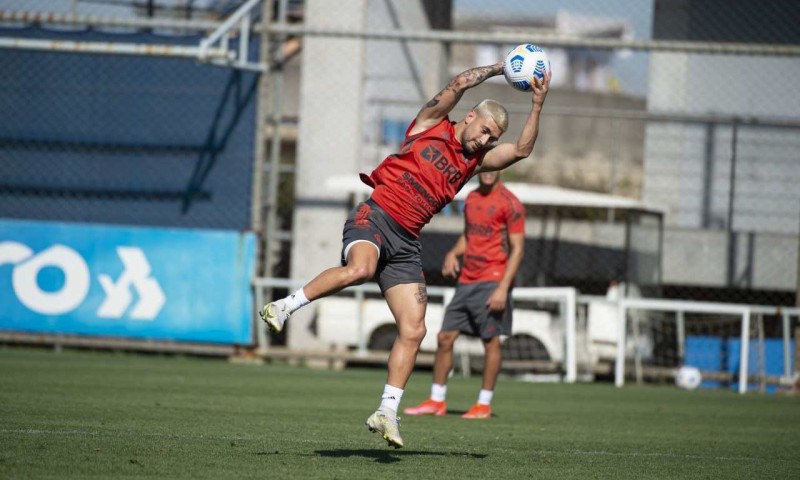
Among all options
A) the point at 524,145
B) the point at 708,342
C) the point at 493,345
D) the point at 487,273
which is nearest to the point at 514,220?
the point at 487,273

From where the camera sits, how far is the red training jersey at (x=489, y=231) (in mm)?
9914

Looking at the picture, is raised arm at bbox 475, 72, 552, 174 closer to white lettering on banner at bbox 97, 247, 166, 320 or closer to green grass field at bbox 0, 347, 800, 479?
green grass field at bbox 0, 347, 800, 479

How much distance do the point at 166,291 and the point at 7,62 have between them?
4166mm

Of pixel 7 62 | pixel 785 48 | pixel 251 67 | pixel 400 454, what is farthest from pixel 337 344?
pixel 400 454

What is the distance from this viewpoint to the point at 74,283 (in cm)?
1501

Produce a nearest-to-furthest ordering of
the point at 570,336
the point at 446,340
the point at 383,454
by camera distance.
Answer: the point at 383,454, the point at 446,340, the point at 570,336

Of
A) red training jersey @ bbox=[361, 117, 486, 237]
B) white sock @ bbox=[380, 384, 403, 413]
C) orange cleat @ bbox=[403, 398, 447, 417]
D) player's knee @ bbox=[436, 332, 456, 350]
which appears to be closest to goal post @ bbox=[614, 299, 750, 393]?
player's knee @ bbox=[436, 332, 456, 350]

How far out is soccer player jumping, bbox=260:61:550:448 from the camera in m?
6.48

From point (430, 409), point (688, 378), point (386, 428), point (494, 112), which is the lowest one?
point (688, 378)

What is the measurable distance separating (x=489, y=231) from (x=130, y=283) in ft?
21.7

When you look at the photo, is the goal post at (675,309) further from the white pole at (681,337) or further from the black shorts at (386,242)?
the black shorts at (386,242)

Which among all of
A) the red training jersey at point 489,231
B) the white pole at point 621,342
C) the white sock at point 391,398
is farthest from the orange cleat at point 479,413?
the white pole at point 621,342

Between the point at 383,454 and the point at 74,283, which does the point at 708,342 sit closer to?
the point at 74,283

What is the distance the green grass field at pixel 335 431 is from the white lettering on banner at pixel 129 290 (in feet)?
7.40
